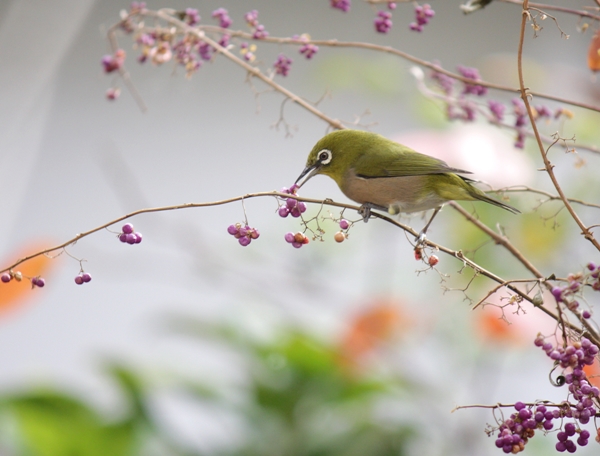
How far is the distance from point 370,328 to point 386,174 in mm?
972

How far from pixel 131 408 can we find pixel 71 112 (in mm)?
1568

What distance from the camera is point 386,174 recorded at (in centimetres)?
94

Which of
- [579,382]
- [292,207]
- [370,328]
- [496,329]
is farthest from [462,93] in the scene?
[370,328]

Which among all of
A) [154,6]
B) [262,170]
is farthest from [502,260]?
[154,6]

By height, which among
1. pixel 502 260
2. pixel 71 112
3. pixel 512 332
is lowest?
pixel 512 332

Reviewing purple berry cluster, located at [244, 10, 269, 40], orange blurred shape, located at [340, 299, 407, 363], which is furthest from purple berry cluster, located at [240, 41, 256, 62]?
orange blurred shape, located at [340, 299, 407, 363]

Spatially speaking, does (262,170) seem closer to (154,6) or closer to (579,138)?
(154,6)

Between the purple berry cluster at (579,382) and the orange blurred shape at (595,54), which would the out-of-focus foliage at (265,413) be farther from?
the purple berry cluster at (579,382)

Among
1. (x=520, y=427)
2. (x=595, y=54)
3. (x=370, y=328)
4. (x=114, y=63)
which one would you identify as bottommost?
(x=520, y=427)

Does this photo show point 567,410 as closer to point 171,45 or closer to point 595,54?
point 595,54

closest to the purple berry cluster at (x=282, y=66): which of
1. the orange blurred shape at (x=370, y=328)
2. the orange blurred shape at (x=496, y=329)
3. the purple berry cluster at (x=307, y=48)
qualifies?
the purple berry cluster at (x=307, y=48)

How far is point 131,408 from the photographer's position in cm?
198

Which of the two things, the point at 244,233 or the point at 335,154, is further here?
the point at 335,154

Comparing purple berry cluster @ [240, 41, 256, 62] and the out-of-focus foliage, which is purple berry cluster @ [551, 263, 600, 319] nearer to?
purple berry cluster @ [240, 41, 256, 62]
